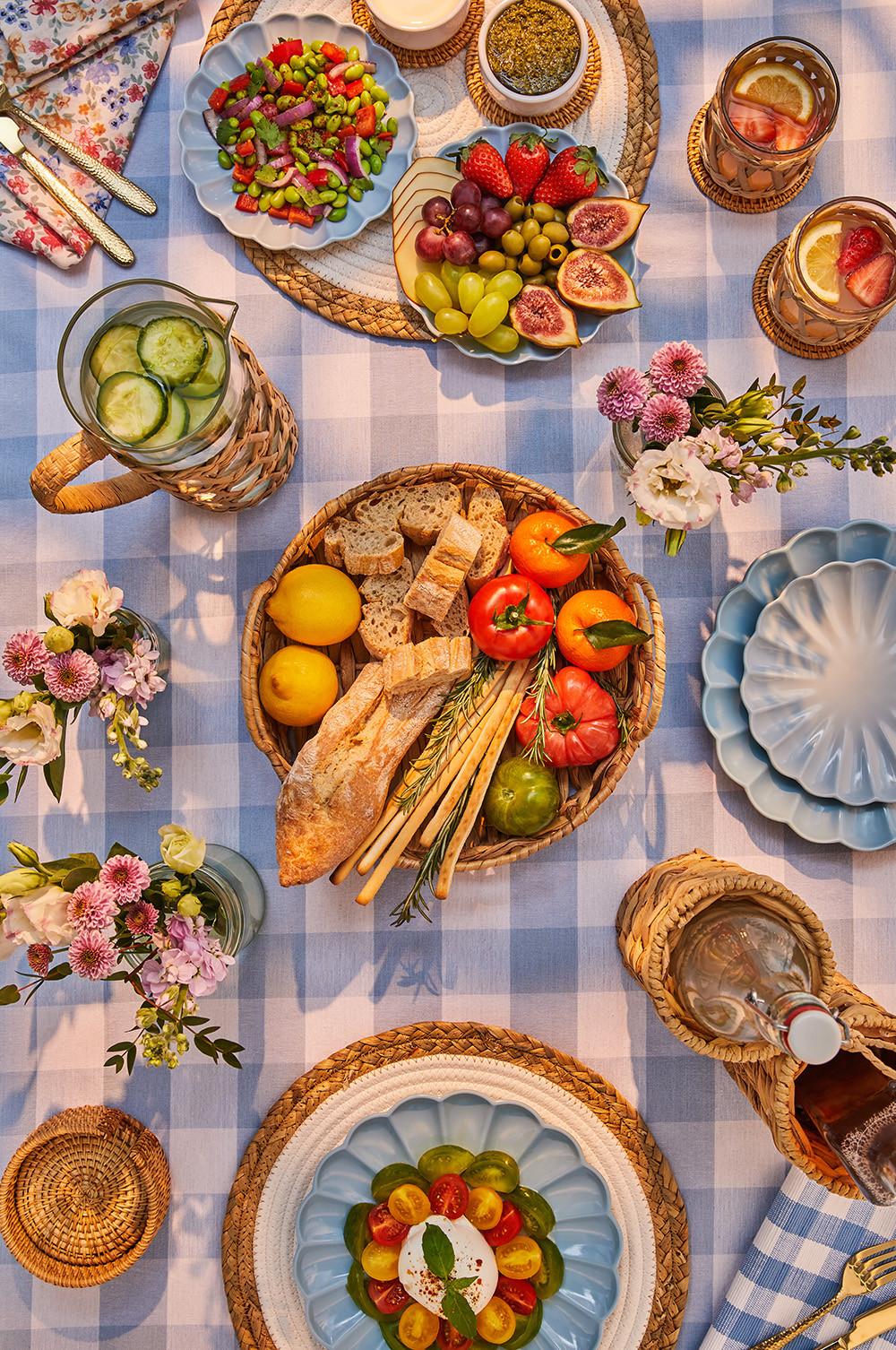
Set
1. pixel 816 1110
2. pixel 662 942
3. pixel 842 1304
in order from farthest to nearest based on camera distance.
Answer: pixel 842 1304, pixel 816 1110, pixel 662 942

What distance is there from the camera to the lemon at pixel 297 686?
50.5 inches

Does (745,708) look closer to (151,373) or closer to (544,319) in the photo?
(544,319)

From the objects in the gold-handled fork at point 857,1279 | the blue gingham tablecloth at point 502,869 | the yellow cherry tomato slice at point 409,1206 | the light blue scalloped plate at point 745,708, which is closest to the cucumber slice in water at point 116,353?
the blue gingham tablecloth at point 502,869

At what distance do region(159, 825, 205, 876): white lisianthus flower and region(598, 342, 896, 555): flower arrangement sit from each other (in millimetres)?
645

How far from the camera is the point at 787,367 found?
143cm

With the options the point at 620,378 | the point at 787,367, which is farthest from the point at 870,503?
the point at 620,378

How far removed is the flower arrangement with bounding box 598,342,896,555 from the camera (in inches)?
44.4

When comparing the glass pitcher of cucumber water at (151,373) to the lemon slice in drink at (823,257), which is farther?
the lemon slice in drink at (823,257)

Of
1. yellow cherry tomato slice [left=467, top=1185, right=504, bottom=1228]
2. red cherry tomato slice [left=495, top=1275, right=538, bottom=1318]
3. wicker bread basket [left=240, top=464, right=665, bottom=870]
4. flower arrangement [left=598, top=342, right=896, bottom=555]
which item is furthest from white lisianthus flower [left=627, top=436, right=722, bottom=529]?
red cherry tomato slice [left=495, top=1275, right=538, bottom=1318]

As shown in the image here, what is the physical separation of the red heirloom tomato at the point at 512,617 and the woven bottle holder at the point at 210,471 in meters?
0.35

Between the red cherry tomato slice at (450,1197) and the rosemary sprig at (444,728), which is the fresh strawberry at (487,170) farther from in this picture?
the red cherry tomato slice at (450,1197)

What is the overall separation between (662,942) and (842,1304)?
0.71m

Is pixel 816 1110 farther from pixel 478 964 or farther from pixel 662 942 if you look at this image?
pixel 478 964

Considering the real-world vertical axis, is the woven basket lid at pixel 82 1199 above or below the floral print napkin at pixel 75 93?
below
